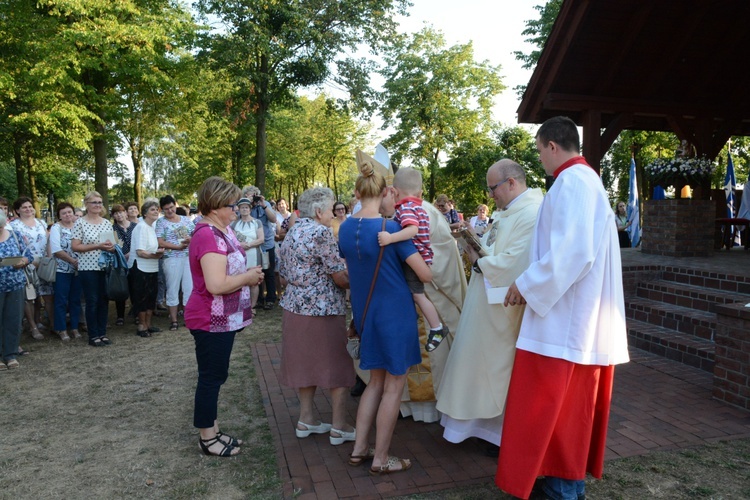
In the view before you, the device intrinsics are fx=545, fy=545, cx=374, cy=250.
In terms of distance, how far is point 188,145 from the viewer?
26562 millimetres

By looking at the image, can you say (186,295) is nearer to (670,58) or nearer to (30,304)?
(30,304)

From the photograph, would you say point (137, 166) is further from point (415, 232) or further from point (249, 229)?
point (415, 232)

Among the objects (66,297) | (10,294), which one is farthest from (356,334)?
(66,297)

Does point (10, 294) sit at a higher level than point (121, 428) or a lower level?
higher

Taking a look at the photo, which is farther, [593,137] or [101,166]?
[101,166]

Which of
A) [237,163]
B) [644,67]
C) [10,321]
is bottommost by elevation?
[10,321]

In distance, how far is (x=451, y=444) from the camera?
→ 13.0 feet

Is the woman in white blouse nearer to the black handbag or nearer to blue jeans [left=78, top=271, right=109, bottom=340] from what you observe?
the black handbag

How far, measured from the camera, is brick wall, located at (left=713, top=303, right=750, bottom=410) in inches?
176

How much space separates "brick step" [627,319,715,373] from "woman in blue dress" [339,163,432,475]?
3.69 metres

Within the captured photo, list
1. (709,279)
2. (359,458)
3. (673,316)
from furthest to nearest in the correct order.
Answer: (709,279) → (673,316) → (359,458)

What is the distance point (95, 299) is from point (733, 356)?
721 cm

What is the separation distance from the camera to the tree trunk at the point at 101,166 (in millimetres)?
17781

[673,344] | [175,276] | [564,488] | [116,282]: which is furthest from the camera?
[175,276]
